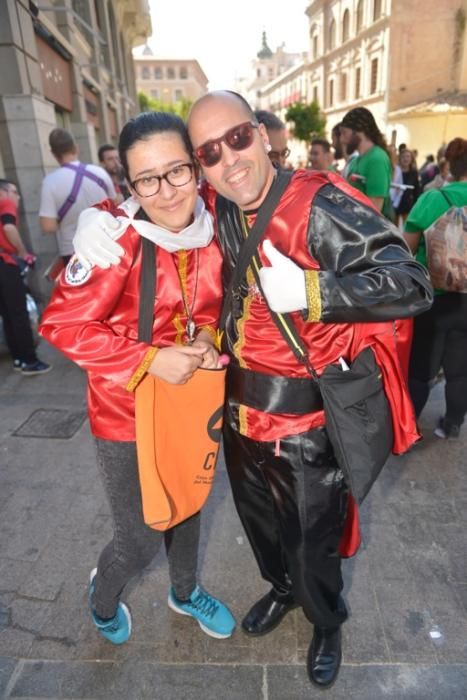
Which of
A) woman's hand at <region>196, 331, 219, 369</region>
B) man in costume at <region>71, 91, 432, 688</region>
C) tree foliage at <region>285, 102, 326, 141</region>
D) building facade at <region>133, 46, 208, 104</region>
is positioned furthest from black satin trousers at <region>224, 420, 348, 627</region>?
building facade at <region>133, 46, 208, 104</region>

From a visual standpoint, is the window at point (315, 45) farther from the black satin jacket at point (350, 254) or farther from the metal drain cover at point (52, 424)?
the black satin jacket at point (350, 254)

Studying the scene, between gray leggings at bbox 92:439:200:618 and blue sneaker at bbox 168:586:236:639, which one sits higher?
gray leggings at bbox 92:439:200:618

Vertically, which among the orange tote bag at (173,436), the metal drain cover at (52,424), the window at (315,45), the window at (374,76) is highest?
the window at (315,45)

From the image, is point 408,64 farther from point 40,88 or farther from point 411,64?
point 40,88

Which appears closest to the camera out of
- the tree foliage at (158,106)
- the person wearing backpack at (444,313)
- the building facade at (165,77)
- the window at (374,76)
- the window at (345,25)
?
the person wearing backpack at (444,313)

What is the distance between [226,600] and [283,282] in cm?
165

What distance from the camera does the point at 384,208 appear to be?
4.18 metres

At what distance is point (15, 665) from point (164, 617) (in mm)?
613

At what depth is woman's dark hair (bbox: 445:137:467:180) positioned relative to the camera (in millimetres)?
3010

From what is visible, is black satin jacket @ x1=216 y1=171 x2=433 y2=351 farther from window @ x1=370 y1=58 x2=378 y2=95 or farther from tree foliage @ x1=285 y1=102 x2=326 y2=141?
tree foliage @ x1=285 y1=102 x2=326 y2=141

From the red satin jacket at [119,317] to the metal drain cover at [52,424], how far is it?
2.14m

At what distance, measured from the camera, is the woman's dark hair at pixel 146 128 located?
1403mm

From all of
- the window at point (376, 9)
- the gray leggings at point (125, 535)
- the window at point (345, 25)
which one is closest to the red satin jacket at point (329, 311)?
the gray leggings at point (125, 535)

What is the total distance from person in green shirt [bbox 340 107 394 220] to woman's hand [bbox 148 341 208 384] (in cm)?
301
